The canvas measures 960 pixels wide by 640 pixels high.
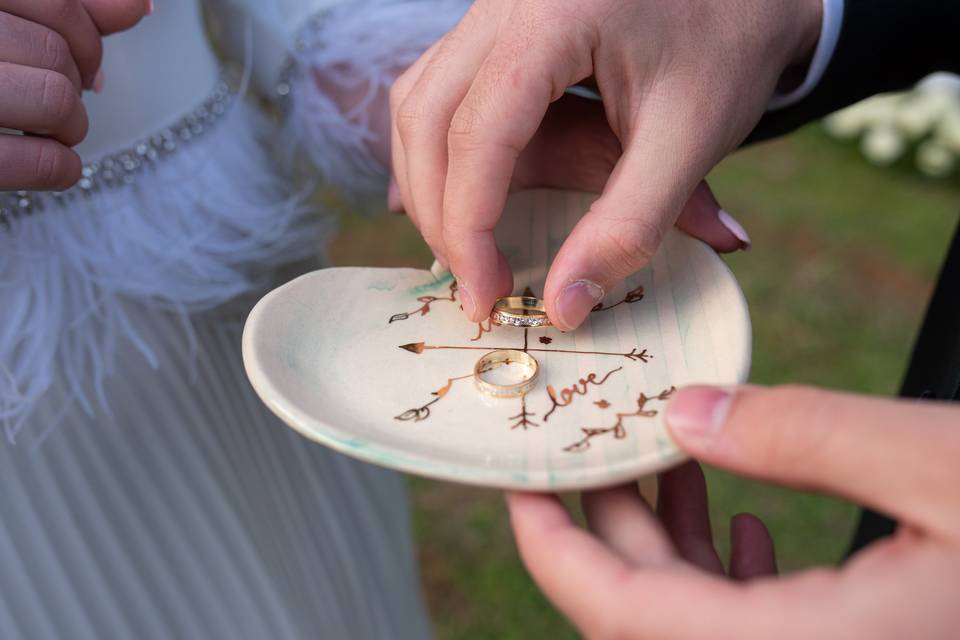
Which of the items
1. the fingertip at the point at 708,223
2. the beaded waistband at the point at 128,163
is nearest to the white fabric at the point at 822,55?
the fingertip at the point at 708,223

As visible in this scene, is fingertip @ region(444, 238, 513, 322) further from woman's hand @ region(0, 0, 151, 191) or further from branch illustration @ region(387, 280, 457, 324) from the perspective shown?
woman's hand @ region(0, 0, 151, 191)

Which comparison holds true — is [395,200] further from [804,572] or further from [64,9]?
[804,572]

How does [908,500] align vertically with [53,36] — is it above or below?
below

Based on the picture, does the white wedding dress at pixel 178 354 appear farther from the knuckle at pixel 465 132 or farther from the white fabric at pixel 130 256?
the knuckle at pixel 465 132

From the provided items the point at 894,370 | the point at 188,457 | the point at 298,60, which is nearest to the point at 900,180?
the point at 894,370

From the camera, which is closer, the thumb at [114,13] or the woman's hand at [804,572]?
the woman's hand at [804,572]

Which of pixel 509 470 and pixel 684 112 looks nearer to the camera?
pixel 509 470

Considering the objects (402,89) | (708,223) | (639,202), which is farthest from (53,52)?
(708,223)

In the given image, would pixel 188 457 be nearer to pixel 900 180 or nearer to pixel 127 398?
pixel 127 398
